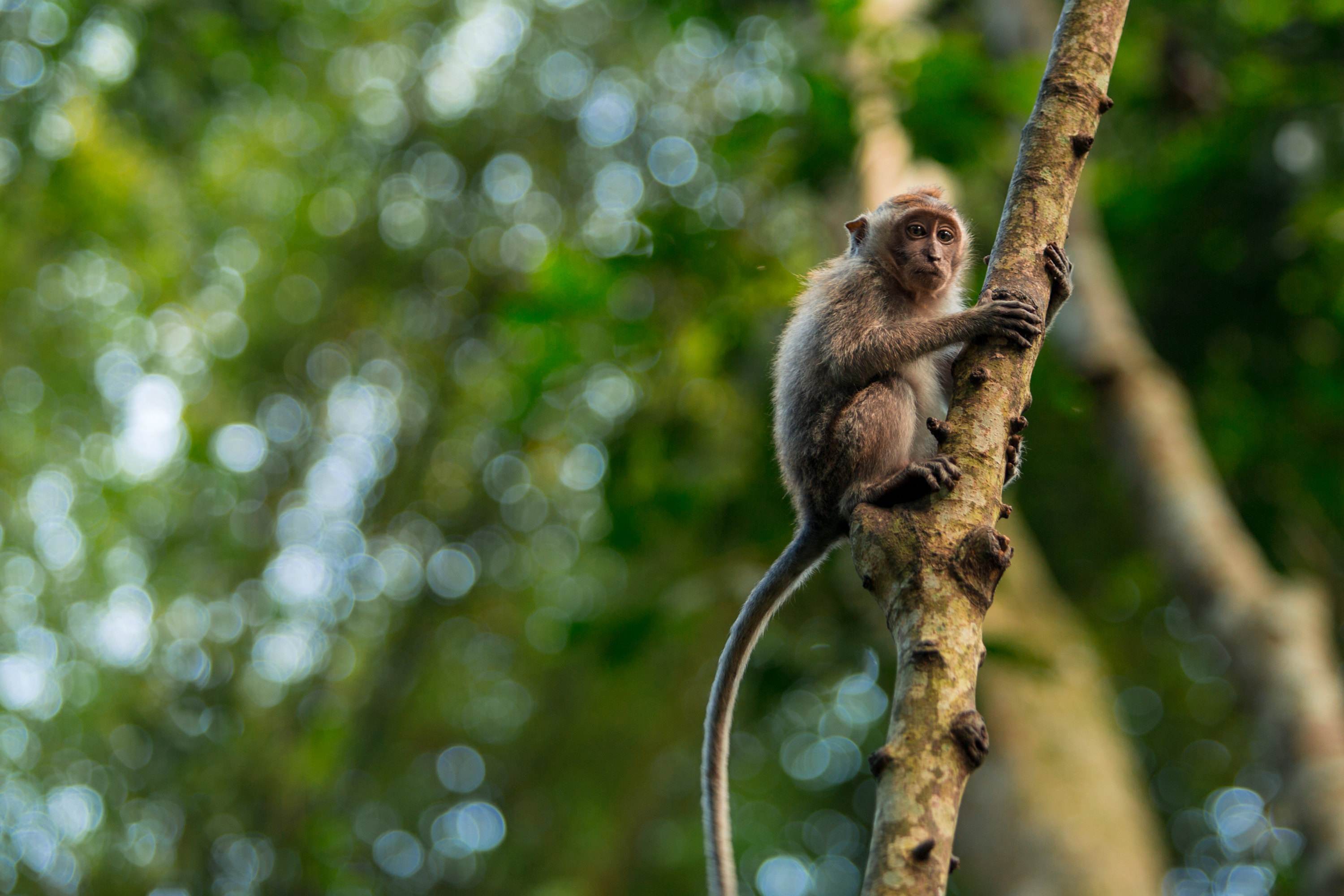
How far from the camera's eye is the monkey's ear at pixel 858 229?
5.71 m

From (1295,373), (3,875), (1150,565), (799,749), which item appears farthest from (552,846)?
(1295,373)

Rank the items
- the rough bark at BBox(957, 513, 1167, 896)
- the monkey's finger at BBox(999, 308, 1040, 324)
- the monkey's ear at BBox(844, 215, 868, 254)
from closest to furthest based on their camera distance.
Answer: the monkey's finger at BBox(999, 308, 1040, 324) < the monkey's ear at BBox(844, 215, 868, 254) < the rough bark at BBox(957, 513, 1167, 896)

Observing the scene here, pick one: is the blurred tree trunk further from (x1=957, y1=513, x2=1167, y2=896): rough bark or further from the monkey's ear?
the monkey's ear

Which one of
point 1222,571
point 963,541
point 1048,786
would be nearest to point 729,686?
point 963,541

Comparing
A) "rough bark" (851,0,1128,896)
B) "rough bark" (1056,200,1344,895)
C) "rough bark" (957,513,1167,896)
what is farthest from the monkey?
"rough bark" (1056,200,1344,895)

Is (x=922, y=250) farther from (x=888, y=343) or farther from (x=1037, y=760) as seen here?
(x=1037, y=760)

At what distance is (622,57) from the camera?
15.0 meters

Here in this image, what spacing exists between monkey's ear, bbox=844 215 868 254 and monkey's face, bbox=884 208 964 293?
22 cm

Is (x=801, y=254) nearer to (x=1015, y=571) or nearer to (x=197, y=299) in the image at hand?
(x=1015, y=571)

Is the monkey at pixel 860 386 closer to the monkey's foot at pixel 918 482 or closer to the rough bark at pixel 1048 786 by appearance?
the monkey's foot at pixel 918 482

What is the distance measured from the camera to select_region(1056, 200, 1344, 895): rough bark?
614cm

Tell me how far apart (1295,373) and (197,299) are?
13.8 metres

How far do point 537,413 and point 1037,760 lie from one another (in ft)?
15.0

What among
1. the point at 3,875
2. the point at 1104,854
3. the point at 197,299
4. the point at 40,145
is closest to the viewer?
the point at 1104,854
